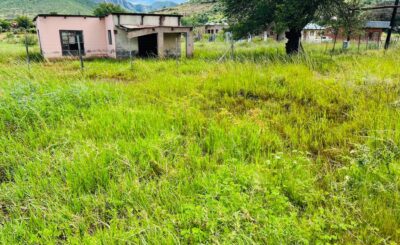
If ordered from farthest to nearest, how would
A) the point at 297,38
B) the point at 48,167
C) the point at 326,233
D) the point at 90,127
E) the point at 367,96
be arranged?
the point at 297,38 → the point at 367,96 → the point at 90,127 → the point at 48,167 → the point at 326,233

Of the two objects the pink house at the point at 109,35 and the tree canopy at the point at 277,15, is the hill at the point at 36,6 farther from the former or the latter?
the tree canopy at the point at 277,15

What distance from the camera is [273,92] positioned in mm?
5387

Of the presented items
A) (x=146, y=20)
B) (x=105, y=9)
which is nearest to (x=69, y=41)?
(x=146, y=20)

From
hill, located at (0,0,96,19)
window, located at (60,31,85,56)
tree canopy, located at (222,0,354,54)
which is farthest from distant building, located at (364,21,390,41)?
hill, located at (0,0,96,19)

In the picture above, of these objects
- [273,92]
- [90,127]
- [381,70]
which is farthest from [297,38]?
[90,127]

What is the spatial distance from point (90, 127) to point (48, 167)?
1.06 metres

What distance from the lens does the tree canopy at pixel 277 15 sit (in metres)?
11.7

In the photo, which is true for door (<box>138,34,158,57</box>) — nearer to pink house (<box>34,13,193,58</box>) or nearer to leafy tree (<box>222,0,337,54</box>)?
pink house (<box>34,13,193,58</box>)

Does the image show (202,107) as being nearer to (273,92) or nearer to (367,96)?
(273,92)

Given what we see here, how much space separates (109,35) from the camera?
1938cm

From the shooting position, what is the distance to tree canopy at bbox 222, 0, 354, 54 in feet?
38.5

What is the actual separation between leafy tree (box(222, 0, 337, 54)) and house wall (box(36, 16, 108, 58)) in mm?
10303

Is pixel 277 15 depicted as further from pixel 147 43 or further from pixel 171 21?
pixel 147 43

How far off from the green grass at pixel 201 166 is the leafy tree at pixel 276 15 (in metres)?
7.55
